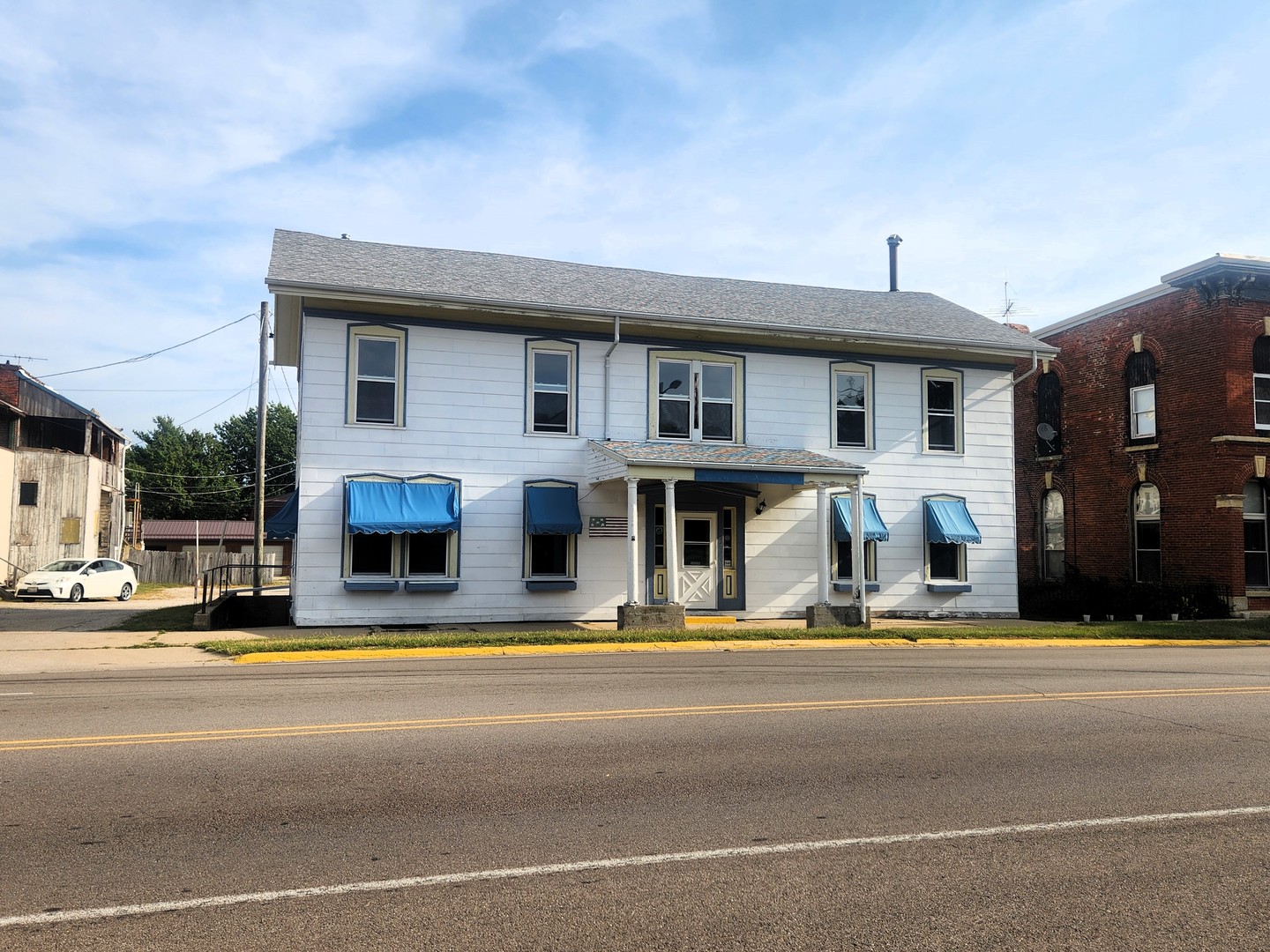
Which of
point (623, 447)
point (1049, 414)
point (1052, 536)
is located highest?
point (1049, 414)

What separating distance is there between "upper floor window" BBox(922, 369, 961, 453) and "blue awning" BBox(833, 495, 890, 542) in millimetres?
2353

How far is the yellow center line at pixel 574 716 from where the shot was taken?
7898mm

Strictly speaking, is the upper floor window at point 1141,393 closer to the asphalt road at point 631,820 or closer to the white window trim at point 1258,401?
the white window trim at point 1258,401

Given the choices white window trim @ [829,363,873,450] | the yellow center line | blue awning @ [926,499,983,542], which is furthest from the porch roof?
the yellow center line

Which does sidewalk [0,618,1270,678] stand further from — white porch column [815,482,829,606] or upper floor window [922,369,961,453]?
upper floor window [922,369,961,453]

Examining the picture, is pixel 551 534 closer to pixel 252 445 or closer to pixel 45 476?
pixel 45 476

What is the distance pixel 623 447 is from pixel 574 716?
10.6 metres

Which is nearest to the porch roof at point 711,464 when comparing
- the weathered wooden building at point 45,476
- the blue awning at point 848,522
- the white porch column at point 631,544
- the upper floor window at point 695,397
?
the white porch column at point 631,544

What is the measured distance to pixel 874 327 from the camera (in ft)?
72.1

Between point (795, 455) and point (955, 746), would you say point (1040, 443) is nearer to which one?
point (795, 455)

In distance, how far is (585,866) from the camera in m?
5.00

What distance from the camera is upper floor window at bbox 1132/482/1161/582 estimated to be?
25.5 meters

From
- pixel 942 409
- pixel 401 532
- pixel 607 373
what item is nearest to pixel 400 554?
pixel 401 532

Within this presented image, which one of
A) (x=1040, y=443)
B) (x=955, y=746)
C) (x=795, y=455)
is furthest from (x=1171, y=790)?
(x=1040, y=443)
